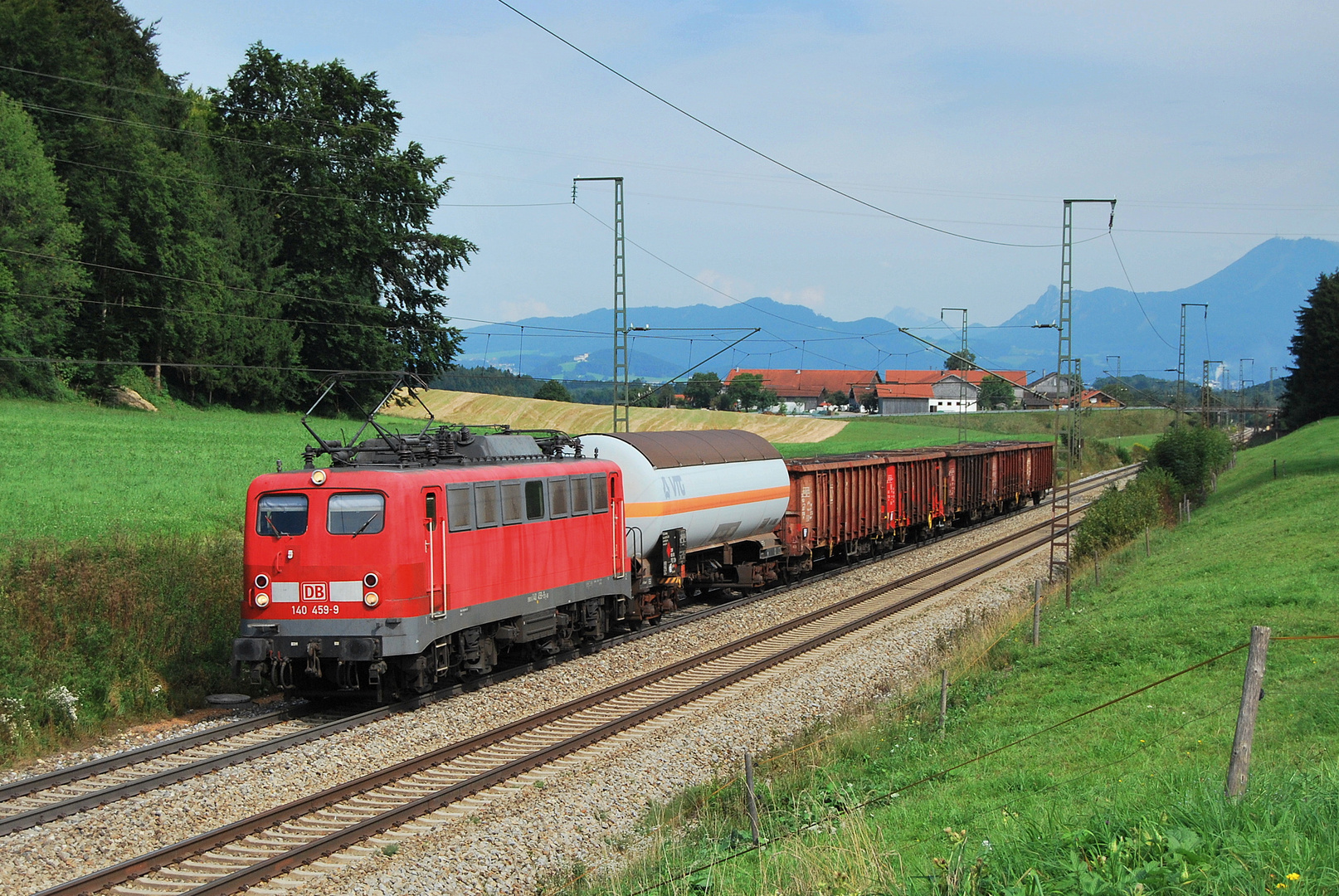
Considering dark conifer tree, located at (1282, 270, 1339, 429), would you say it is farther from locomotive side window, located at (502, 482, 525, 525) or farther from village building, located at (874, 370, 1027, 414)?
locomotive side window, located at (502, 482, 525, 525)

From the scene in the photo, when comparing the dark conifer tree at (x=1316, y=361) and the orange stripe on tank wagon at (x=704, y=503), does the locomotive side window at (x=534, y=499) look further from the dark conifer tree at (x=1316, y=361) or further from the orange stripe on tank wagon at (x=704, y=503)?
the dark conifer tree at (x=1316, y=361)

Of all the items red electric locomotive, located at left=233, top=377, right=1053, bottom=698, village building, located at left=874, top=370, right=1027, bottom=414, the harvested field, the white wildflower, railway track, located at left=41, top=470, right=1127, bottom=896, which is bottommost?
railway track, located at left=41, top=470, right=1127, bottom=896

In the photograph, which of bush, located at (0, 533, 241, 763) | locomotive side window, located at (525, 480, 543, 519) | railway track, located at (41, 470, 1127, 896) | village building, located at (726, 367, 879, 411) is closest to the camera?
railway track, located at (41, 470, 1127, 896)

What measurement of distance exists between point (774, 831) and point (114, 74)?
2454 inches

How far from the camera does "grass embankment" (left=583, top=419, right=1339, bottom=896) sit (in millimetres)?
5961

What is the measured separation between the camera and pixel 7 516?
2109cm

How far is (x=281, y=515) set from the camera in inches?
557

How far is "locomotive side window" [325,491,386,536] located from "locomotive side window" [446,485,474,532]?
3.43 feet

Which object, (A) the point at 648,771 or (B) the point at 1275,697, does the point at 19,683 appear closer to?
(A) the point at 648,771

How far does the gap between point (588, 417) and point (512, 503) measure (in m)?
71.2

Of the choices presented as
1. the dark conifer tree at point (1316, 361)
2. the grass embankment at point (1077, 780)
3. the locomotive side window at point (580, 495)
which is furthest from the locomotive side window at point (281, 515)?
the dark conifer tree at point (1316, 361)

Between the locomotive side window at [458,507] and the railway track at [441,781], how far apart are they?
281 cm

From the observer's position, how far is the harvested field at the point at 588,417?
8031cm

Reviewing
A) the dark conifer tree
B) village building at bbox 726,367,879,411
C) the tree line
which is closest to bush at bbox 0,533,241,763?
Result: the tree line
